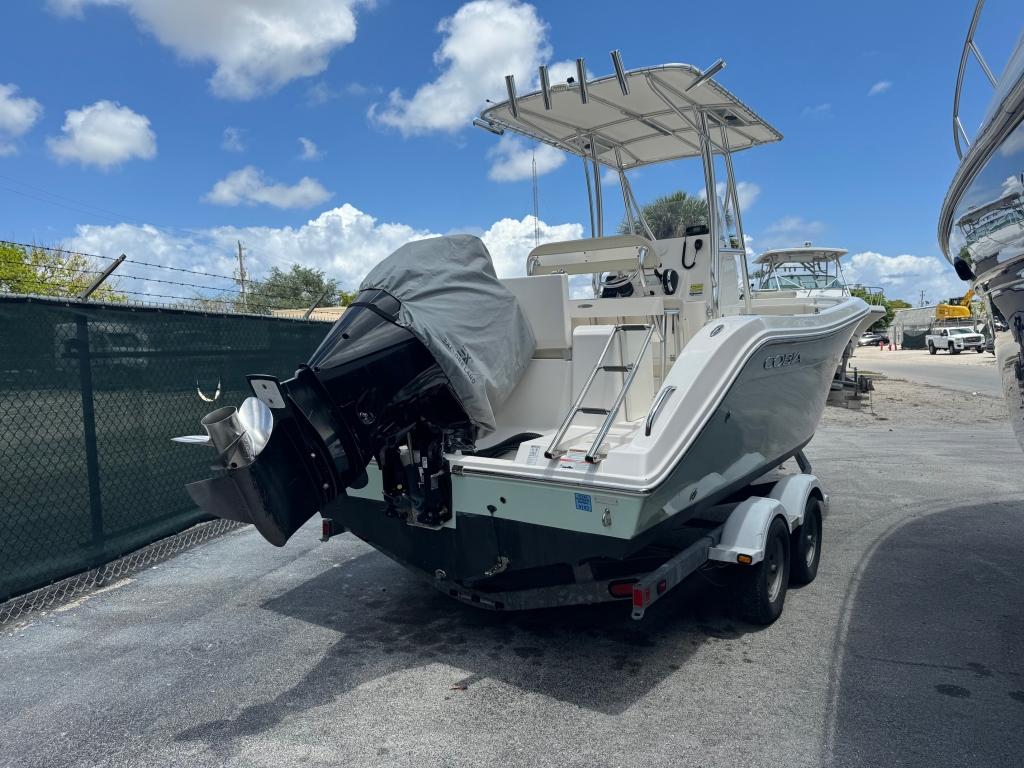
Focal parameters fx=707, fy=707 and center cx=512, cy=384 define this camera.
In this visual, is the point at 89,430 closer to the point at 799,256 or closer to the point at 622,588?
the point at 622,588

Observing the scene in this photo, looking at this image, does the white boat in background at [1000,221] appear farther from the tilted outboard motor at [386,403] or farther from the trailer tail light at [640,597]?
the tilted outboard motor at [386,403]

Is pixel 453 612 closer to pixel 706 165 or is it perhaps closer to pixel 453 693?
pixel 453 693

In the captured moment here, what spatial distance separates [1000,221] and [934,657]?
2163mm

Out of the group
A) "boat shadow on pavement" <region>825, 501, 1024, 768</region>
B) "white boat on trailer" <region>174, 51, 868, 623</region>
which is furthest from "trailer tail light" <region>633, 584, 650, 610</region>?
"boat shadow on pavement" <region>825, 501, 1024, 768</region>

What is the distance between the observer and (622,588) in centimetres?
343

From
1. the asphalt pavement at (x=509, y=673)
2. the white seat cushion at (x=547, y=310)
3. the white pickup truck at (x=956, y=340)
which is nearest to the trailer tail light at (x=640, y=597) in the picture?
the asphalt pavement at (x=509, y=673)

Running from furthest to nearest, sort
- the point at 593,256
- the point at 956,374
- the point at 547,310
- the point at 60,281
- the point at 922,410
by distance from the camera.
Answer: the point at 956,374, the point at 922,410, the point at 60,281, the point at 593,256, the point at 547,310

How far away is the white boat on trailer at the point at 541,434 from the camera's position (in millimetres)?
3082

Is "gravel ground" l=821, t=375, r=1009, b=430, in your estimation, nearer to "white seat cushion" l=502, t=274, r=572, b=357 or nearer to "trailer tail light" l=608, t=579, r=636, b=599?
"white seat cushion" l=502, t=274, r=572, b=357

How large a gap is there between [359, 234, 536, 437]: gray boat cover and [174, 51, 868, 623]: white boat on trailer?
0.5 inches

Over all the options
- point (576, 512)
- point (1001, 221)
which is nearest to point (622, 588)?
point (576, 512)

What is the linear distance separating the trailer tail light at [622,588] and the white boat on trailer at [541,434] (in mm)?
15

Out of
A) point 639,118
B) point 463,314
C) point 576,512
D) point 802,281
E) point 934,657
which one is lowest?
point 934,657

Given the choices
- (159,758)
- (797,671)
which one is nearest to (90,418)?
(159,758)
